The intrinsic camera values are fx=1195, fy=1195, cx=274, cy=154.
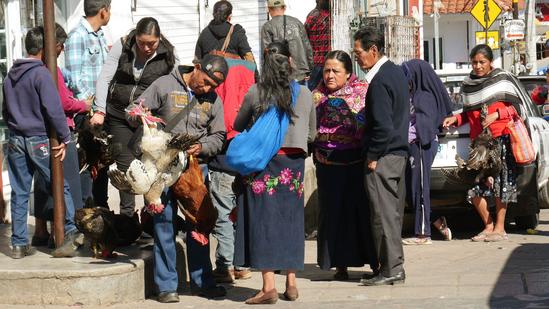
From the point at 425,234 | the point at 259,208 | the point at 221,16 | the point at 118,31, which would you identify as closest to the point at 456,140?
the point at 425,234

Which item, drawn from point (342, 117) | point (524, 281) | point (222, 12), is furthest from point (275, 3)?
point (524, 281)

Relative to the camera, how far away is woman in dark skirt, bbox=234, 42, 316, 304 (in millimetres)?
8586

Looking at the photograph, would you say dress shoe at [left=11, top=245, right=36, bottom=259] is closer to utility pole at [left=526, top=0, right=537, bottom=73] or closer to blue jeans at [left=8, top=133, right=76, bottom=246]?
blue jeans at [left=8, top=133, right=76, bottom=246]

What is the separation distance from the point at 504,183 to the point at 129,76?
4372mm

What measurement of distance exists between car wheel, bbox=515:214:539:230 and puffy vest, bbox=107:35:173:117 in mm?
4996

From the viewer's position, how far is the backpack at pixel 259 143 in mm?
8477

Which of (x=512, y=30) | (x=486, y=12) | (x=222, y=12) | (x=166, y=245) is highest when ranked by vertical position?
Answer: (x=486, y=12)

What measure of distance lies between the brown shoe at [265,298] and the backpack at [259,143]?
0.88 meters

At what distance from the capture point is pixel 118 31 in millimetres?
16547

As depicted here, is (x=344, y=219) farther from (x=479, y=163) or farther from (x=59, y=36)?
(x=59, y=36)

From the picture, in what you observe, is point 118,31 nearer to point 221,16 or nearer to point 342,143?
point 221,16

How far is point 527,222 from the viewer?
12.7 m

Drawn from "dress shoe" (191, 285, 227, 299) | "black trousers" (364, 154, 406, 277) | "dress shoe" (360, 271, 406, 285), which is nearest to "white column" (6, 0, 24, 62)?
"dress shoe" (191, 285, 227, 299)

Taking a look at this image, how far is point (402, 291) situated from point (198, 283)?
5.10 feet
